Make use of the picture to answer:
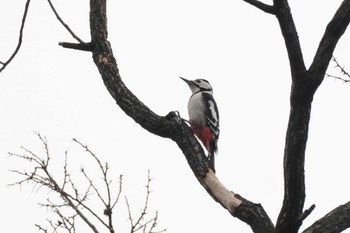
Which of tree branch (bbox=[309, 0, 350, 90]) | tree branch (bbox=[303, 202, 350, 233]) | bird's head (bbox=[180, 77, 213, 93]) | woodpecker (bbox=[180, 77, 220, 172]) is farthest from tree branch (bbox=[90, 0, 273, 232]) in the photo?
bird's head (bbox=[180, 77, 213, 93])

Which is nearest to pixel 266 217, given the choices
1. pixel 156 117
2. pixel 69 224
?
pixel 156 117

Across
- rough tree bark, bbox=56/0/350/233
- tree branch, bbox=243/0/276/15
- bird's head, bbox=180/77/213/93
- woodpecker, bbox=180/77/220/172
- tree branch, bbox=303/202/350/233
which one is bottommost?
tree branch, bbox=303/202/350/233

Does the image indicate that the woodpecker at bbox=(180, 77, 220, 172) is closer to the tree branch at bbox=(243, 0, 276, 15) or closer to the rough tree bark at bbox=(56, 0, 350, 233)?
the rough tree bark at bbox=(56, 0, 350, 233)

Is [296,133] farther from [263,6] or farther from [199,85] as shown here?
[199,85]

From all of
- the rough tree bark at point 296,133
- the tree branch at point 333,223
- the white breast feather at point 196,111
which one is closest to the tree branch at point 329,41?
the rough tree bark at point 296,133

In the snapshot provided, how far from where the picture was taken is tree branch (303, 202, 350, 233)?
3.53m

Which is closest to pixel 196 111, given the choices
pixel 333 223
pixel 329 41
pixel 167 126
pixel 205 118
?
pixel 205 118

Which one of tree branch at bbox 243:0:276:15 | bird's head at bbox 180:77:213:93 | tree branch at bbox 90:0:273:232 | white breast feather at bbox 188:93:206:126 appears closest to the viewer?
tree branch at bbox 243:0:276:15

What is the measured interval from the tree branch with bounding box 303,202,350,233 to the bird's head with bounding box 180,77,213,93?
4.69 meters

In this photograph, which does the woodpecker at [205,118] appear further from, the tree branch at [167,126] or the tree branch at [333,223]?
the tree branch at [333,223]

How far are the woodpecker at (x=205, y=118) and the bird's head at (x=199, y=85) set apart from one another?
0.49 feet

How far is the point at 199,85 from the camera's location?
817 centimetres

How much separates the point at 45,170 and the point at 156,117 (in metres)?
0.95

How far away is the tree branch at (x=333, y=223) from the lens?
3525 millimetres
